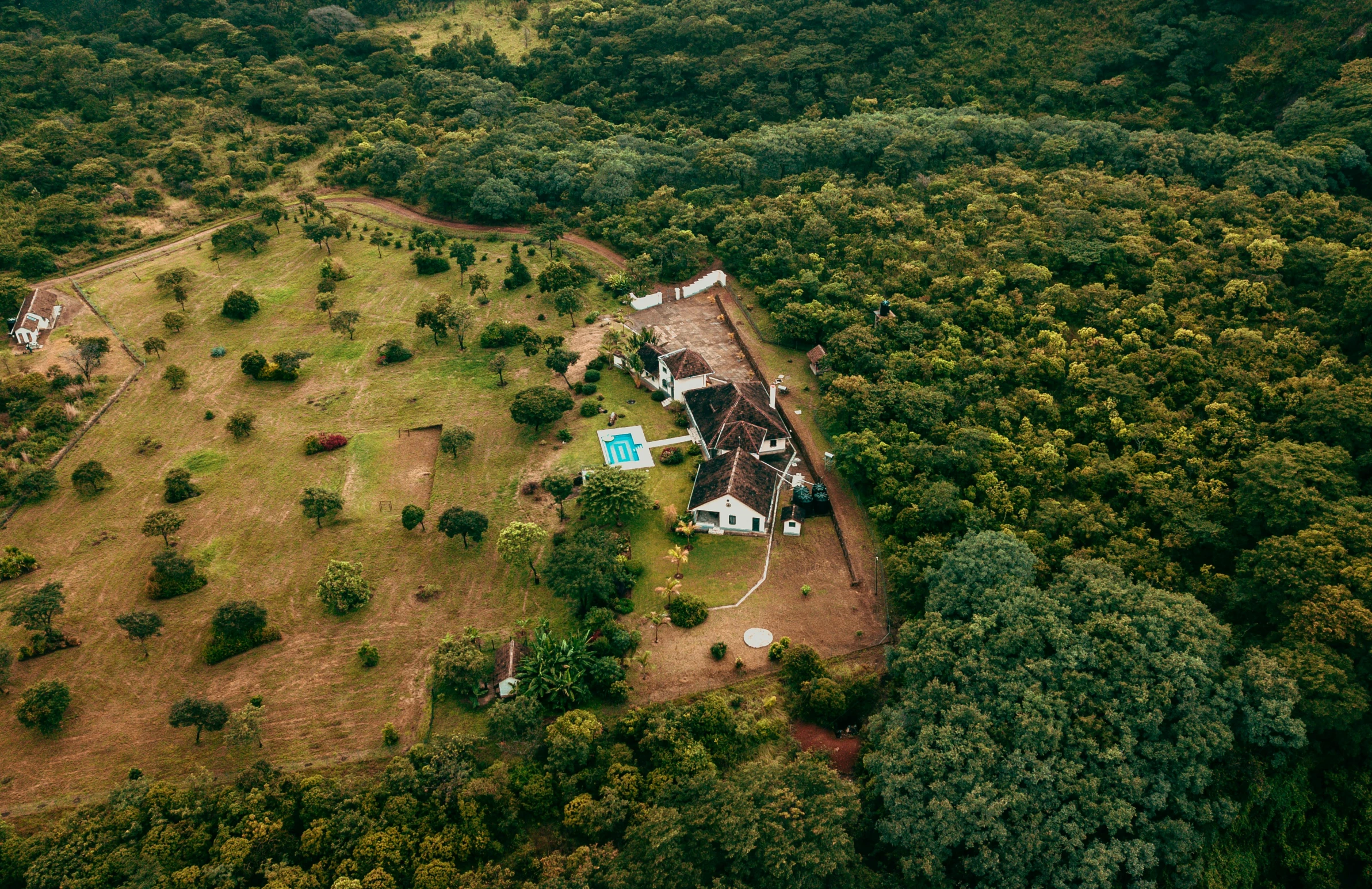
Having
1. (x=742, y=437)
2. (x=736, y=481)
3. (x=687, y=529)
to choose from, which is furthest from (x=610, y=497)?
(x=742, y=437)

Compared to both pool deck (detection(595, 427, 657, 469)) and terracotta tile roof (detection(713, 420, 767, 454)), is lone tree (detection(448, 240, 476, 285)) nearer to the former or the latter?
pool deck (detection(595, 427, 657, 469))

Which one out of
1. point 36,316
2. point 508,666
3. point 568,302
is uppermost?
point 568,302

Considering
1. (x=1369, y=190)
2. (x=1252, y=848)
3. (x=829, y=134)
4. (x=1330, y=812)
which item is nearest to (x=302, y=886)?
(x=1252, y=848)

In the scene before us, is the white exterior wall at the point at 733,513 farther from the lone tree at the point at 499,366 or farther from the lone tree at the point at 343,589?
the lone tree at the point at 499,366

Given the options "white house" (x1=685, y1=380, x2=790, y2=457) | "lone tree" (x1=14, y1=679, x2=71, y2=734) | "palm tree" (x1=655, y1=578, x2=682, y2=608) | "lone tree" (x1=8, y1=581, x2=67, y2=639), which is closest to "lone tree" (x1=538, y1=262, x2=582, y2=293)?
"white house" (x1=685, y1=380, x2=790, y2=457)

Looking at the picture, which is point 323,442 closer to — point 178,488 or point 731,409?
point 178,488

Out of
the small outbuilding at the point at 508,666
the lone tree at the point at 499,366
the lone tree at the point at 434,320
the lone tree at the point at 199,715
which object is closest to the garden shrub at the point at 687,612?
the small outbuilding at the point at 508,666
